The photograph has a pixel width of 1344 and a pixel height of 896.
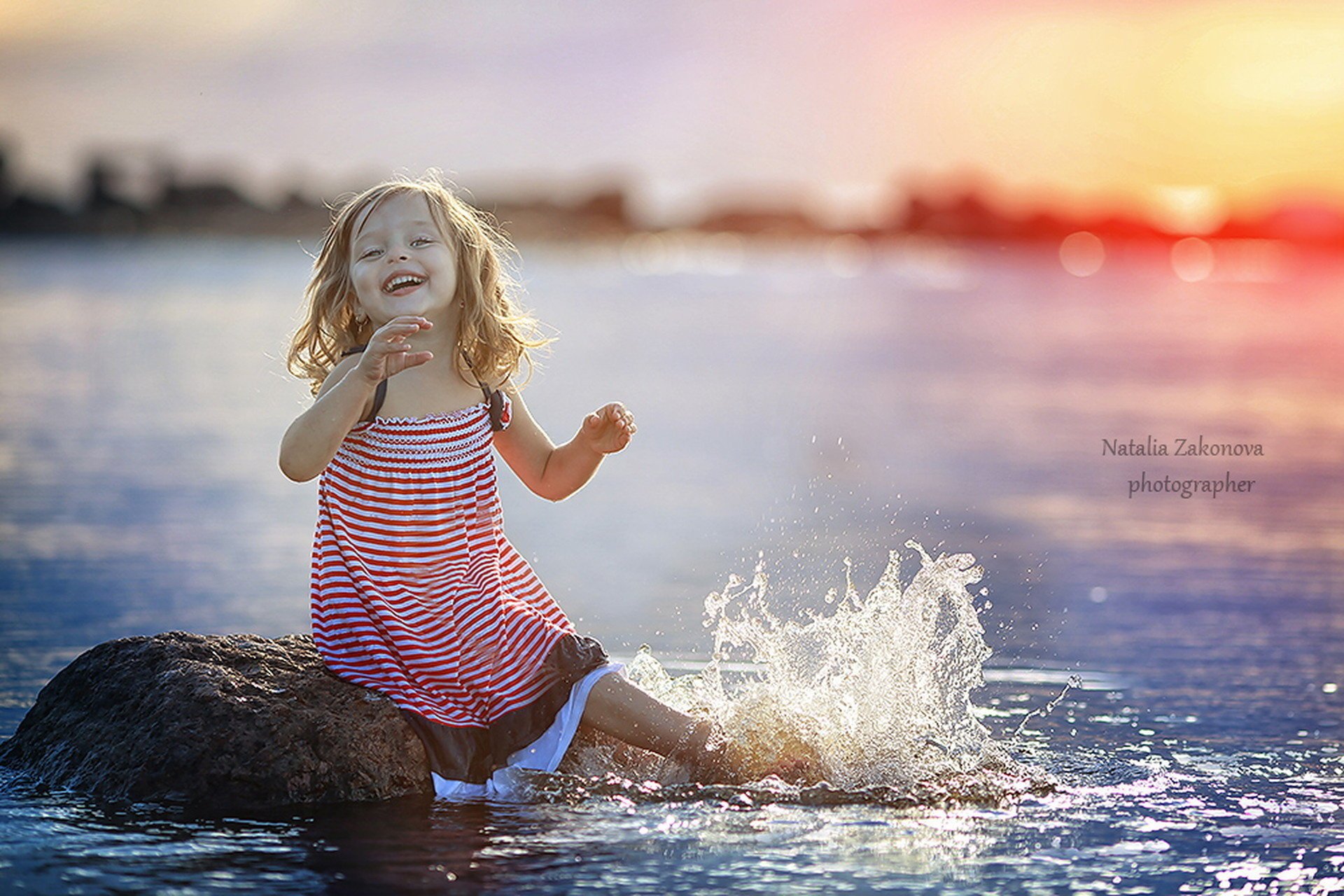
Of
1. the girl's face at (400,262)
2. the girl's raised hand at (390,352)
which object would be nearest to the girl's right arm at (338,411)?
the girl's raised hand at (390,352)

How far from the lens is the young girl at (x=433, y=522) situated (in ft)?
16.5

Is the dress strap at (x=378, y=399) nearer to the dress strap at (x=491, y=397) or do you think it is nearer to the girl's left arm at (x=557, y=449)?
the dress strap at (x=491, y=397)

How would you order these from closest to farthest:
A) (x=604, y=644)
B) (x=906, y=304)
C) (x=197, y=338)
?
(x=604, y=644)
(x=197, y=338)
(x=906, y=304)

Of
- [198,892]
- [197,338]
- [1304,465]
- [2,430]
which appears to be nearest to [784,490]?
[1304,465]

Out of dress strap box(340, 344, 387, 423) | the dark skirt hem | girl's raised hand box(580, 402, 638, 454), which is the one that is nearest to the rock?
the dark skirt hem

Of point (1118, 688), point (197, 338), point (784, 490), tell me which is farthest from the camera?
point (197, 338)

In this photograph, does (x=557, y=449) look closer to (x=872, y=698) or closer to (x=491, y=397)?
(x=491, y=397)

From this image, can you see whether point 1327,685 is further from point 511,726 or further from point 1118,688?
point 511,726

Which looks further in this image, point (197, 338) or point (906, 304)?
point (906, 304)

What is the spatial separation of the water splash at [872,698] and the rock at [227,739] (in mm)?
682

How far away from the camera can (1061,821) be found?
193 inches

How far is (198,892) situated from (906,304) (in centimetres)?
6312

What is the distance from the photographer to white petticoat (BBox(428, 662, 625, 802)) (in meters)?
5.05

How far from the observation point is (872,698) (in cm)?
555
